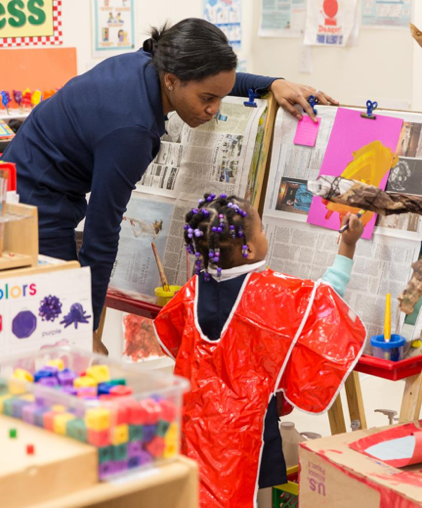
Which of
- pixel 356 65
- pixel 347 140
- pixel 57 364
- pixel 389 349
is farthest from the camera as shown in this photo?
pixel 356 65

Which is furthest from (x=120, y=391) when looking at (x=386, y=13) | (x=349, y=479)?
(x=386, y=13)

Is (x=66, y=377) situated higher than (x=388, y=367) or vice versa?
(x=66, y=377)

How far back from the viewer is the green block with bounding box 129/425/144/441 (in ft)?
3.70

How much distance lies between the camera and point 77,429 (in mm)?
1131

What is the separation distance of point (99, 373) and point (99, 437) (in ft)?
0.53

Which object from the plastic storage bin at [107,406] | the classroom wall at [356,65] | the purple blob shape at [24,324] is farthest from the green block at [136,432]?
the classroom wall at [356,65]

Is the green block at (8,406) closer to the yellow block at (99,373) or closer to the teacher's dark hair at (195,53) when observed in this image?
the yellow block at (99,373)

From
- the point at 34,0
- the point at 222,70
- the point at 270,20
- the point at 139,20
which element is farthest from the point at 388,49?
the point at 222,70

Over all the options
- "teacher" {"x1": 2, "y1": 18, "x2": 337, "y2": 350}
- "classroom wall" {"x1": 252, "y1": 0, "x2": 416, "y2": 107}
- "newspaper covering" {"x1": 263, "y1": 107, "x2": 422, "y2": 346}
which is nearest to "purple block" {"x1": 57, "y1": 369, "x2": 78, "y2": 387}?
"teacher" {"x1": 2, "y1": 18, "x2": 337, "y2": 350}

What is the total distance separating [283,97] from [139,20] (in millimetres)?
1608

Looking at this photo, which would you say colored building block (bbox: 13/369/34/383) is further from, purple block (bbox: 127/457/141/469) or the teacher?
the teacher

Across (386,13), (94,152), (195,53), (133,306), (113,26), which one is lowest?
(133,306)

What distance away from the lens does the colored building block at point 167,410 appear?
1.16 metres

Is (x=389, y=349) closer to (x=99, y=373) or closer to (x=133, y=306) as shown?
(x=133, y=306)
